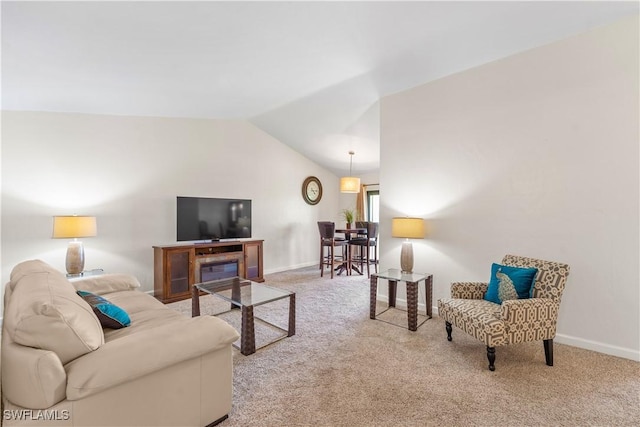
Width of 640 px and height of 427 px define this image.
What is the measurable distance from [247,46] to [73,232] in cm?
273

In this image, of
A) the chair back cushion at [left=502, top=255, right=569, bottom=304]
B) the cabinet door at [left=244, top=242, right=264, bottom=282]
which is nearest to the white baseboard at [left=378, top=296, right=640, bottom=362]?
the chair back cushion at [left=502, top=255, right=569, bottom=304]

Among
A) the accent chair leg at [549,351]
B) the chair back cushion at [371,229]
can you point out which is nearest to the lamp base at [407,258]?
the accent chair leg at [549,351]

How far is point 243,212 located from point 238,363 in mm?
3021

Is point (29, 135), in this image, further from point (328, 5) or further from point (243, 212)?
point (328, 5)

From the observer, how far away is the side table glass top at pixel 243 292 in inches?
106

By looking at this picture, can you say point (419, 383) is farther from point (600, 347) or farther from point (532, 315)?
point (600, 347)

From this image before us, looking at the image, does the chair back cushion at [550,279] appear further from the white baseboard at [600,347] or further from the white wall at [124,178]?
the white wall at [124,178]

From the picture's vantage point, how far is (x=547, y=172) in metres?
2.83

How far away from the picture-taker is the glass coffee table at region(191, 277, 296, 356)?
2494mm

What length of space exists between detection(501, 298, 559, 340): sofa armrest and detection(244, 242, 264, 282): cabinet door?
12.2 ft

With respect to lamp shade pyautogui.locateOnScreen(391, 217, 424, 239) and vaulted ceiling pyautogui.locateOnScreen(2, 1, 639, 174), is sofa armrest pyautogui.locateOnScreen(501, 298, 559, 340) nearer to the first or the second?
lamp shade pyautogui.locateOnScreen(391, 217, 424, 239)

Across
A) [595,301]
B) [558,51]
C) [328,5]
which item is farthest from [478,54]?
[595,301]

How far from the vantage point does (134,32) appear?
2.23m

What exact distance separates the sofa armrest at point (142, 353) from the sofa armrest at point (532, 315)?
199cm
